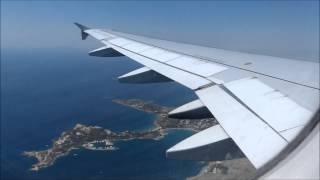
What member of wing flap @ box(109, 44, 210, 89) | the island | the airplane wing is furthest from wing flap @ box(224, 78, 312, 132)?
the island

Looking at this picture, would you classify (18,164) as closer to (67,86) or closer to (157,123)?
(157,123)

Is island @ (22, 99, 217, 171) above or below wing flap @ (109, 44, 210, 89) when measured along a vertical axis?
below

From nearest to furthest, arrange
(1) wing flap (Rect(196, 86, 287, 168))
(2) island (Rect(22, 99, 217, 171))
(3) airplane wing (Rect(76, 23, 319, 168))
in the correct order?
1. (1) wing flap (Rect(196, 86, 287, 168))
2. (3) airplane wing (Rect(76, 23, 319, 168))
3. (2) island (Rect(22, 99, 217, 171))

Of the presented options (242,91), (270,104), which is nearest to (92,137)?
(242,91)

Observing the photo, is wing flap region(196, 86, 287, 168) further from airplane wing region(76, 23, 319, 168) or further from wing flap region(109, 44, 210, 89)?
wing flap region(109, 44, 210, 89)

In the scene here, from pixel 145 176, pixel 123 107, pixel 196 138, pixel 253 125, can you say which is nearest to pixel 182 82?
pixel 196 138

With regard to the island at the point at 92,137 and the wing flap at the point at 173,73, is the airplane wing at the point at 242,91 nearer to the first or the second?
the wing flap at the point at 173,73

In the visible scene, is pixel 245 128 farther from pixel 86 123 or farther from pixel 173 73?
pixel 86 123
